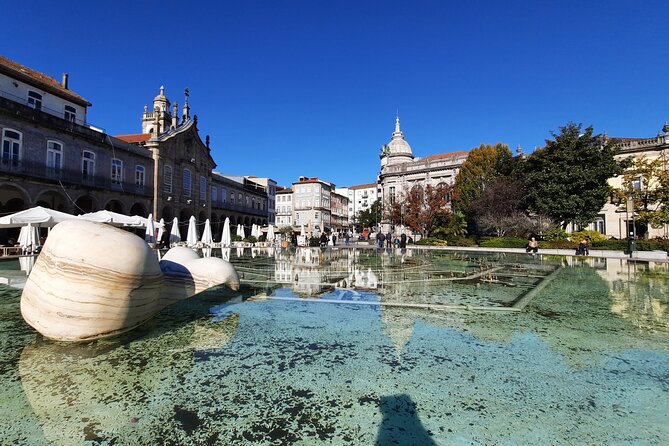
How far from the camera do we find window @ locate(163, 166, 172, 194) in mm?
35562

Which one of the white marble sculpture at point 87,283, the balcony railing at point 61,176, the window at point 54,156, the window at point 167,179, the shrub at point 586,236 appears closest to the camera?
the white marble sculpture at point 87,283

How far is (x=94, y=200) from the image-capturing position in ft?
89.9

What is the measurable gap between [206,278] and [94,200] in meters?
26.5

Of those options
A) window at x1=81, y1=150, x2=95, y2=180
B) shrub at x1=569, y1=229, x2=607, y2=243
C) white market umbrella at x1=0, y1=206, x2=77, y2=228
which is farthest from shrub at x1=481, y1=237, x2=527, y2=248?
window at x1=81, y1=150, x2=95, y2=180

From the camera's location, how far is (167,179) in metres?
36.1

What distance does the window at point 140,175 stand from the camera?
3206 centimetres

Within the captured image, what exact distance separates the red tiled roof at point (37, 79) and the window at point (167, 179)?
Result: 8.58 meters

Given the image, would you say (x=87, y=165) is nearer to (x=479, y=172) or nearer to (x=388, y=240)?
(x=388, y=240)

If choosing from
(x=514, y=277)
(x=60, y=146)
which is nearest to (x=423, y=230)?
(x=514, y=277)

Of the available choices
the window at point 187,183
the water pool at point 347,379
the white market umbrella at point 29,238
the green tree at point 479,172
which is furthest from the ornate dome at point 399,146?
the water pool at point 347,379

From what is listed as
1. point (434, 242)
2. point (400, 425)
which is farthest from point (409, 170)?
point (400, 425)

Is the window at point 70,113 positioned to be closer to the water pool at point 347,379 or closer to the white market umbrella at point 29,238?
the white market umbrella at point 29,238

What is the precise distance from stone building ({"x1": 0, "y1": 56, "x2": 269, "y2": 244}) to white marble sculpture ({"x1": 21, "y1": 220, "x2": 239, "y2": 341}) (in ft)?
77.7

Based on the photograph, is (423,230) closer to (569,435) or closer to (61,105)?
(61,105)
